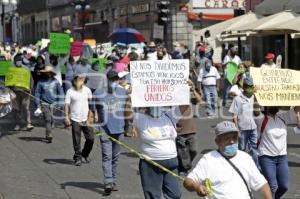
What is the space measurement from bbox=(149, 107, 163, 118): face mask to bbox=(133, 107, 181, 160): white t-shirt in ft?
0.18

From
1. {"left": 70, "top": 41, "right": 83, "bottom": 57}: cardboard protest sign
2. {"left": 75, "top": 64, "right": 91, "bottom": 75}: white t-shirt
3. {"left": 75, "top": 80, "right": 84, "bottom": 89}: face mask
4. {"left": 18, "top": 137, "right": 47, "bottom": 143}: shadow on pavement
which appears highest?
{"left": 70, "top": 41, "right": 83, "bottom": 57}: cardboard protest sign

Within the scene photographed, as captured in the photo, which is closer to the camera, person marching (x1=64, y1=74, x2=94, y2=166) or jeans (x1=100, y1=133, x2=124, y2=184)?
jeans (x1=100, y1=133, x2=124, y2=184)

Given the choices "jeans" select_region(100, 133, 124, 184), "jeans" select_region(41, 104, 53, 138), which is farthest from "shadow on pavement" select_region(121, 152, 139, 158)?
"jeans" select_region(100, 133, 124, 184)

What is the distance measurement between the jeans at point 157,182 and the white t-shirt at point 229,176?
6.22ft

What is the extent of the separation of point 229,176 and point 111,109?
4650 mm

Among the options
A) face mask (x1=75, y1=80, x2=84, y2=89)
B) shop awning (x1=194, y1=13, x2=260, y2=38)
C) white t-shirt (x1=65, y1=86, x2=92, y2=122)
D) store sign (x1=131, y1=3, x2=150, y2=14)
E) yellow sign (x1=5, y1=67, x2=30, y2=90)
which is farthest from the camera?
store sign (x1=131, y1=3, x2=150, y2=14)

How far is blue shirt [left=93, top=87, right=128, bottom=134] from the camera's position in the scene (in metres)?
9.76

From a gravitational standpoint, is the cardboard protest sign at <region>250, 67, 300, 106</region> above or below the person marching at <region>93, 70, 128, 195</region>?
above

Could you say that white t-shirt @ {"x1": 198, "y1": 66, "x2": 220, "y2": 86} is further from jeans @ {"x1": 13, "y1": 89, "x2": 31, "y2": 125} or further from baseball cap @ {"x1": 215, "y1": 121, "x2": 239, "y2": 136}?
baseball cap @ {"x1": 215, "y1": 121, "x2": 239, "y2": 136}

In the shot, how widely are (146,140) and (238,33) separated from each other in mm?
19048

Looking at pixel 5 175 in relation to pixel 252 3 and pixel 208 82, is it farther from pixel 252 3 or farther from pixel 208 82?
pixel 252 3

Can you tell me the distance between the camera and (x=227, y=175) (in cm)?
538

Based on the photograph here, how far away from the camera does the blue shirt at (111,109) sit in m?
9.76

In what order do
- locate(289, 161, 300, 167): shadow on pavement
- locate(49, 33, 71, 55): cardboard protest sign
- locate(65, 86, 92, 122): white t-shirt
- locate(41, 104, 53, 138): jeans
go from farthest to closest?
1. locate(49, 33, 71, 55): cardboard protest sign
2. locate(41, 104, 53, 138): jeans
3. locate(65, 86, 92, 122): white t-shirt
4. locate(289, 161, 300, 167): shadow on pavement
